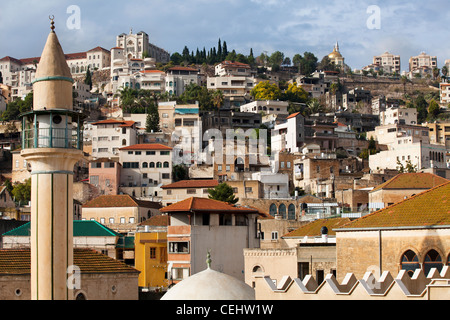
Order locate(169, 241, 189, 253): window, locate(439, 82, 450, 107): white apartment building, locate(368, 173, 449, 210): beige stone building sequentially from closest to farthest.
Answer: locate(169, 241, 189, 253): window
locate(368, 173, 449, 210): beige stone building
locate(439, 82, 450, 107): white apartment building

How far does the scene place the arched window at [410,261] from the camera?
2901cm

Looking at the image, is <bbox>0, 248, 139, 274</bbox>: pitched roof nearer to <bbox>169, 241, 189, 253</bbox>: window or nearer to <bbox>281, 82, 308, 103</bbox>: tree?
<bbox>169, 241, 189, 253</bbox>: window

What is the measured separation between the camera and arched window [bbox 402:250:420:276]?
2901 centimetres

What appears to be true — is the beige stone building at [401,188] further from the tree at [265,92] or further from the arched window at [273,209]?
the tree at [265,92]

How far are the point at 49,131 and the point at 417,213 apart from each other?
46.6 ft

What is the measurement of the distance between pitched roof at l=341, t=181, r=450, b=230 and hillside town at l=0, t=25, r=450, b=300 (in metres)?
0.06

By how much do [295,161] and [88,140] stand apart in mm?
33599

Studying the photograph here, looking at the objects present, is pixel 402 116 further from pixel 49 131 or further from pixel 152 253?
pixel 49 131

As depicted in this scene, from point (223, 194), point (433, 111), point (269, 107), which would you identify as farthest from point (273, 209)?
point (433, 111)

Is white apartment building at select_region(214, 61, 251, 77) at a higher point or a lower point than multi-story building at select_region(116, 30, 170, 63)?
lower

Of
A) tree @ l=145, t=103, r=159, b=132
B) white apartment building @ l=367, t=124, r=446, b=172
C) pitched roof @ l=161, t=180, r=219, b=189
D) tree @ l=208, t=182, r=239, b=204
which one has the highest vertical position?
tree @ l=145, t=103, r=159, b=132

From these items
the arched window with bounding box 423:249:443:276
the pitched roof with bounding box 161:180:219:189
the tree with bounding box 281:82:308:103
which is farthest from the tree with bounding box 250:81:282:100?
the arched window with bounding box 423:249:443:276
